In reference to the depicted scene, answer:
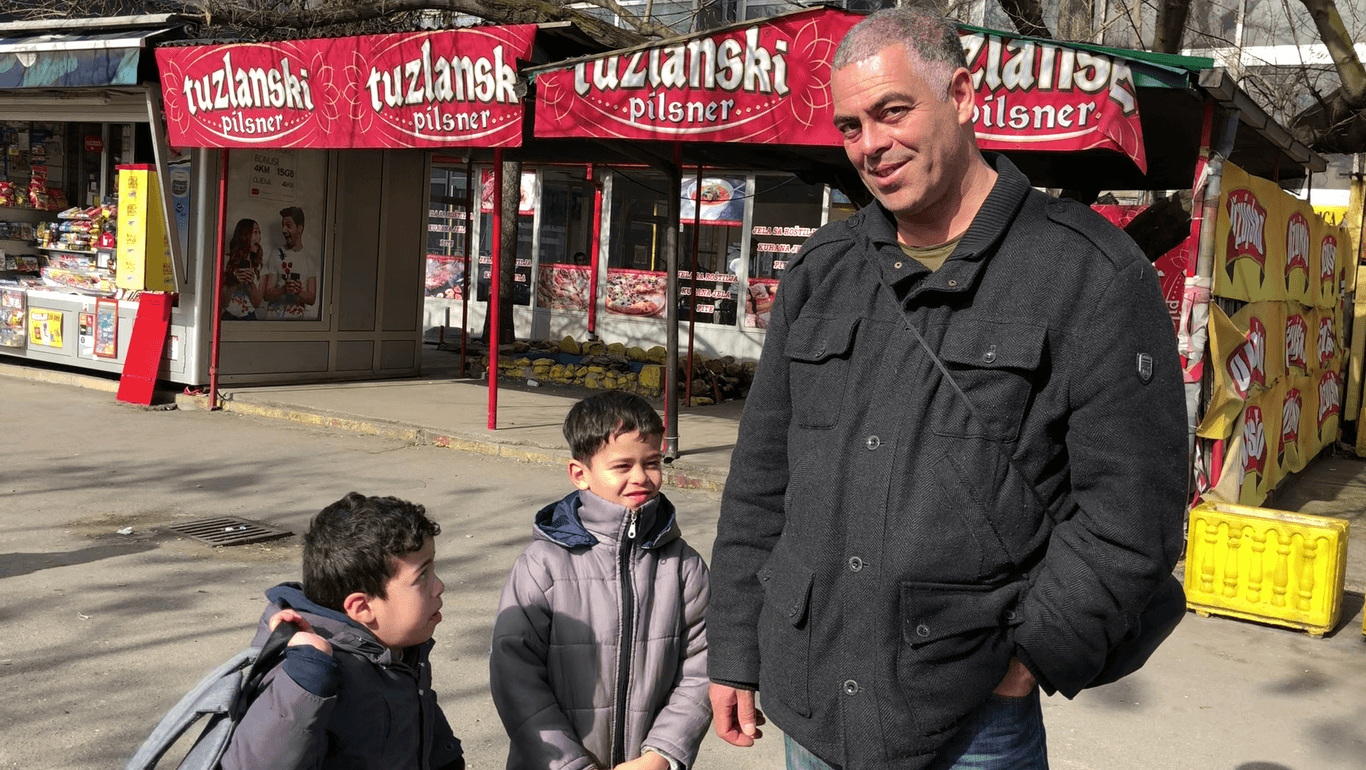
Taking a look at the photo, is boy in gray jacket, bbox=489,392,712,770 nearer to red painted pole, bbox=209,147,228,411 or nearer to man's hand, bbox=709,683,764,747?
man's hand, bbox=709,683,764,747

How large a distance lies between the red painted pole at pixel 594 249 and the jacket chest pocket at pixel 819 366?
17268mm

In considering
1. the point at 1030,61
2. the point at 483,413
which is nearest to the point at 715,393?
the point at 483,413

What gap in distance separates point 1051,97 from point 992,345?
18.6 feet

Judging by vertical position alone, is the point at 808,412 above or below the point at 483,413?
above

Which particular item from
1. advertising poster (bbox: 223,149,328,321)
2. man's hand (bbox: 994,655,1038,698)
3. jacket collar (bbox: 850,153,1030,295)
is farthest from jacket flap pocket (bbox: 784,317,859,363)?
advertising poster (bbox: 223,149,328,321)

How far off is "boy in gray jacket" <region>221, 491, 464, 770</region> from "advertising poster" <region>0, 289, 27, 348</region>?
13.0 m

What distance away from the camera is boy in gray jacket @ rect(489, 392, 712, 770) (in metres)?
2.66

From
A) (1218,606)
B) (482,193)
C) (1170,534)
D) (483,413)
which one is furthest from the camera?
(482,193)

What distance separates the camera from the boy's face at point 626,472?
2844mm

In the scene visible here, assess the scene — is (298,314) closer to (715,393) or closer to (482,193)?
(715,393)

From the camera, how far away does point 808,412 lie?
2041mm

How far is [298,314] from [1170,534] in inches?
493

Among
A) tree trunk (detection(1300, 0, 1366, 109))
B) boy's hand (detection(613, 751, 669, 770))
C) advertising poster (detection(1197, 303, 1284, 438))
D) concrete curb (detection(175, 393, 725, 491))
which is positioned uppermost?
tree trunk (detection(1300, 0, 1366, 109))

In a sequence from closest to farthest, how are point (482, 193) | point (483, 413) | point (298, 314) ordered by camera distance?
1. point (483, 413)
2. point (298, 314)
3. point (482, 193)
